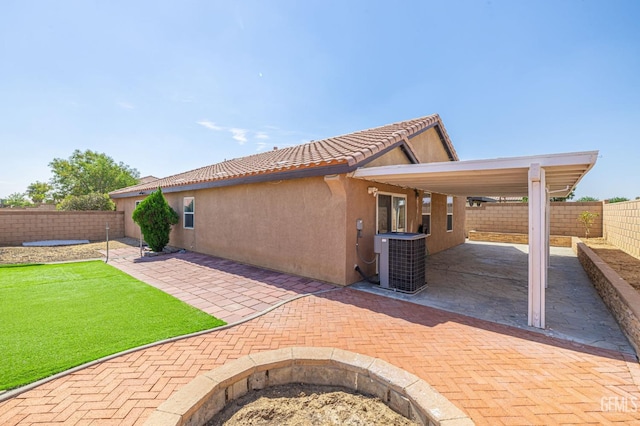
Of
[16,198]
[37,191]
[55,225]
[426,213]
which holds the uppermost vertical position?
[37,191]

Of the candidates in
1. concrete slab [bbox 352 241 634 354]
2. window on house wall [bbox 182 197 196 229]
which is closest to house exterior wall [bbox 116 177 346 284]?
window on house wall [bbox 182 197 196 229]

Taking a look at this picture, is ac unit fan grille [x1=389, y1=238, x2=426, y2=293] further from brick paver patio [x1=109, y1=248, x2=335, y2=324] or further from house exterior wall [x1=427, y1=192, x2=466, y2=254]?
house exterior wall [x1=427, y1=192, x2=466, y2=254]

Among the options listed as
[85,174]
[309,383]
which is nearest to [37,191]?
[85,174]

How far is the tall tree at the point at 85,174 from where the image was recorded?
33084 millimetres

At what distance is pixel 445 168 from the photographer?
220 inches

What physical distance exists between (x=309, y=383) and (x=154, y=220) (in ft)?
36.9

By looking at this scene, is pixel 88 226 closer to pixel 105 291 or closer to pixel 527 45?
pixel 105 291

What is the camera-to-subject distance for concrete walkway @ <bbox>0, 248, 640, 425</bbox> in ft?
8.49

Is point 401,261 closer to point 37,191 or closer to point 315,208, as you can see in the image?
point 315,208

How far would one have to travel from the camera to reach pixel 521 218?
17.5m

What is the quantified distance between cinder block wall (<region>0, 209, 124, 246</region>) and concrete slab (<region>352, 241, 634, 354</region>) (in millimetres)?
18563

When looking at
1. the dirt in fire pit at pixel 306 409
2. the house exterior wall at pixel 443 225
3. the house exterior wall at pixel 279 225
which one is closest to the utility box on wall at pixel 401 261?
the house exterior wall at pixel 279 225

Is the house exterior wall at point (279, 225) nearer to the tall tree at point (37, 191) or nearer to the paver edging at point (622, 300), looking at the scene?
the paver edging at point (622, 300)

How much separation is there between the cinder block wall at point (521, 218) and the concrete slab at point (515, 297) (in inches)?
305
